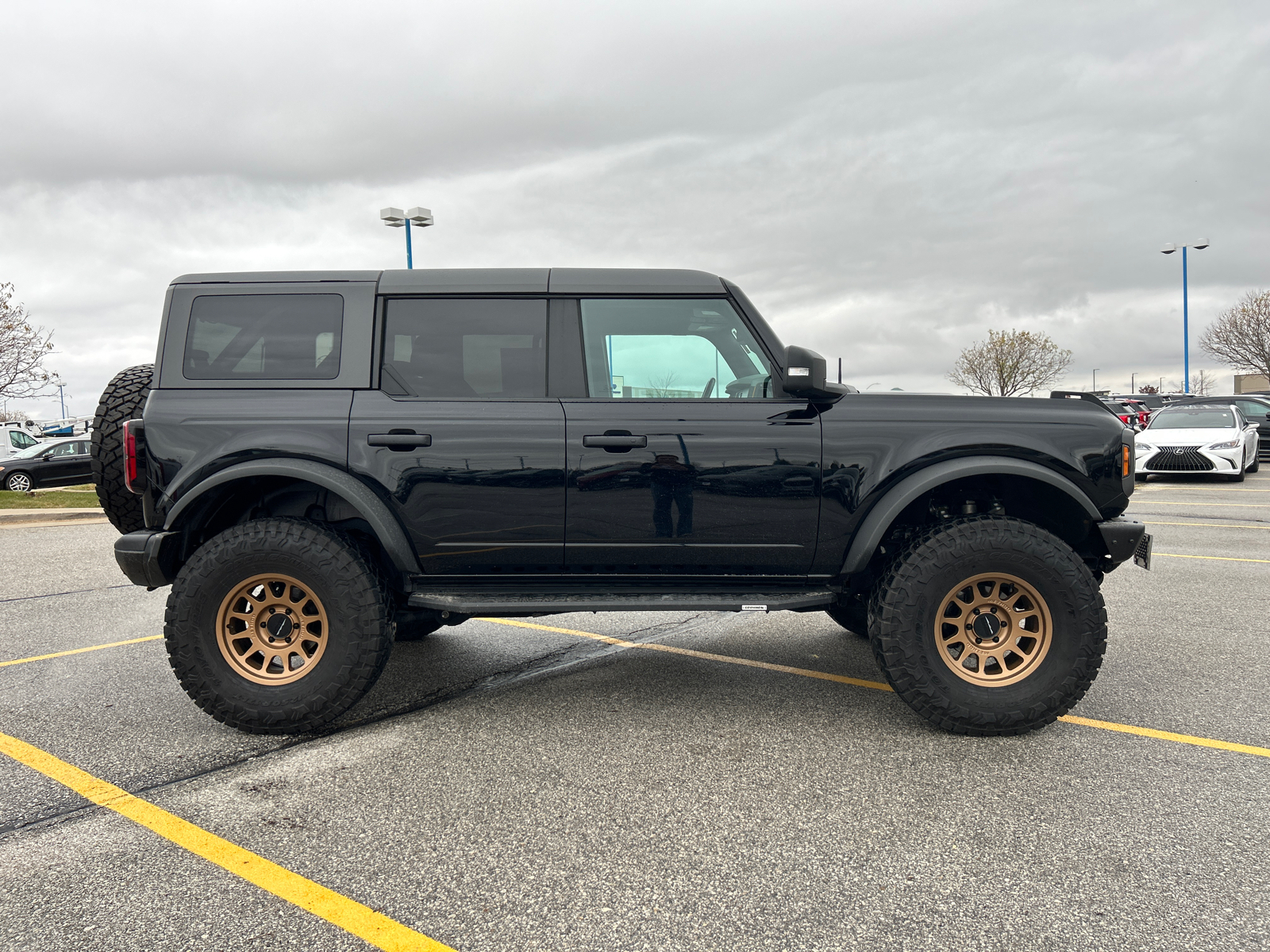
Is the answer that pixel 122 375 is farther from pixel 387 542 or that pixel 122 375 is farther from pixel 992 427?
pixel 992 427

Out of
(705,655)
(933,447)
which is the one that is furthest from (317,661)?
(933,447)

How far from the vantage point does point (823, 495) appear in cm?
375

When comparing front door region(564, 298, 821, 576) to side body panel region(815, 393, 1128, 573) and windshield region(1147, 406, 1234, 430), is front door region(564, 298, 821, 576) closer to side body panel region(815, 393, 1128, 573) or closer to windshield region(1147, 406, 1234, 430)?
side body panel region(815, 393, 1128, 573)

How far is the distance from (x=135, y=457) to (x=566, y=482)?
1.96m

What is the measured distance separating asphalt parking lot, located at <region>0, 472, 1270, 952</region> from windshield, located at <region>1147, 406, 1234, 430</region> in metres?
13.6

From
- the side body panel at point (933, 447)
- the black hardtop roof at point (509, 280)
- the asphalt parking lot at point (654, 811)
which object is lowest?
the asphalt parking lot at point (654, 811)

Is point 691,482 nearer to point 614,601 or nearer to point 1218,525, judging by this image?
point 614,601

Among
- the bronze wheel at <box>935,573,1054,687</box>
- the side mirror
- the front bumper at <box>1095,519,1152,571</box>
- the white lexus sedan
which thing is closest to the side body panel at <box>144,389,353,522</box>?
the side mirror

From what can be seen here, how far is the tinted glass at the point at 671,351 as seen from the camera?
12.8 ft

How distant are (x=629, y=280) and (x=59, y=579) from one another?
6.92 m

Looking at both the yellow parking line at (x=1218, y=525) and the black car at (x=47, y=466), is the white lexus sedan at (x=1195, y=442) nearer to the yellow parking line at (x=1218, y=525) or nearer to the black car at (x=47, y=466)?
the yellow parking line at (x=1218, y=525)

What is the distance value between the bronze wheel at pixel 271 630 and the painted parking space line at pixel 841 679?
2059 mm

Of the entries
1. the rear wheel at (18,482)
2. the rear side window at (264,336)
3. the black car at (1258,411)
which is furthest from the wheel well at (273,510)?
the black car at (1258,411)

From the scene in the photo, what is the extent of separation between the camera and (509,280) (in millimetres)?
3977
